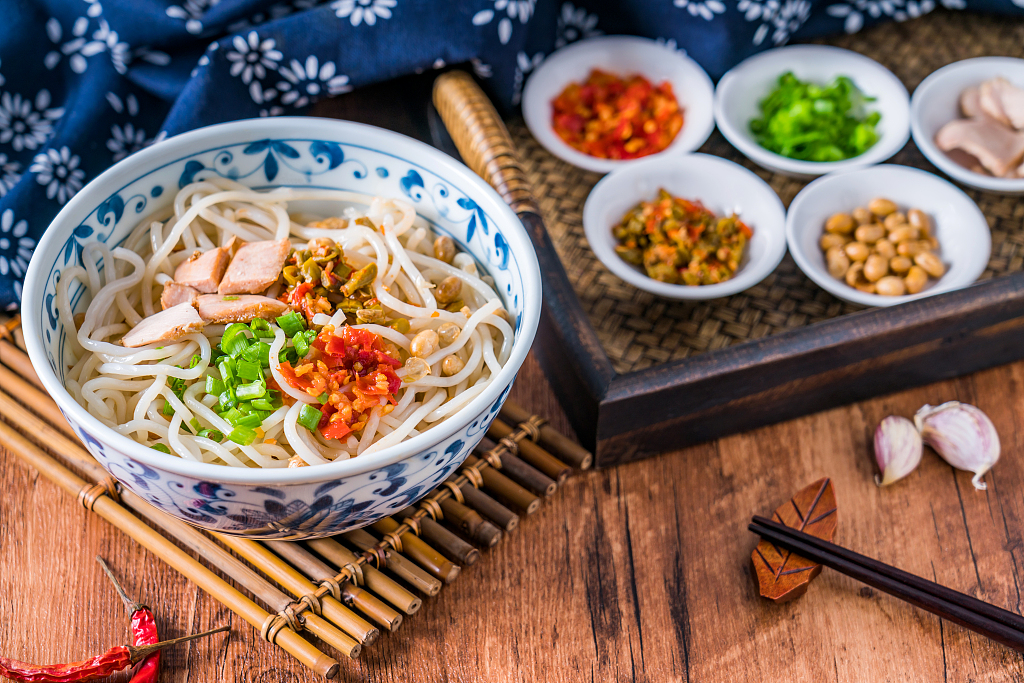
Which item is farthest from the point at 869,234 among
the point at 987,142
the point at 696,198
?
the point at 987,142

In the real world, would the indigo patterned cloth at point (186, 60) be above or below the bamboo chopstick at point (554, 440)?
above

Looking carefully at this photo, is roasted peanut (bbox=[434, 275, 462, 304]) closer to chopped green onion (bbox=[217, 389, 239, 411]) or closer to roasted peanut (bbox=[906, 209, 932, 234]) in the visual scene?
chopped green onion (bbox=[217, 389, 239, 411])

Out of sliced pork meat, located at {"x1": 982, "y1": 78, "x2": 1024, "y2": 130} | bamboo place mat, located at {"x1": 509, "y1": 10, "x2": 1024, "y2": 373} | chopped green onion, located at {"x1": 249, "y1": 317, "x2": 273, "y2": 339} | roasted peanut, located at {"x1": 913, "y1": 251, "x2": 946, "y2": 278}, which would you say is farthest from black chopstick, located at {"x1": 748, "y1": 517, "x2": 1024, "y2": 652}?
sliced pork meat, located at {"x1": 982, "y1": 78, "x2": 1024, "y2": 130}

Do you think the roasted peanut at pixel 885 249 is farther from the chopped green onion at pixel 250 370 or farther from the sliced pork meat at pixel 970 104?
the chopped green onion at pixel 250 370

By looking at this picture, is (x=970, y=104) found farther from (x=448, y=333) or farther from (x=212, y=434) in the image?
(x=212, y=434)

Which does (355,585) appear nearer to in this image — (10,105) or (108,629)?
(108,629)

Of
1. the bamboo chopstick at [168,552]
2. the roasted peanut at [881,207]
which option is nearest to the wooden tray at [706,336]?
the roasted peanut at [881,207]
